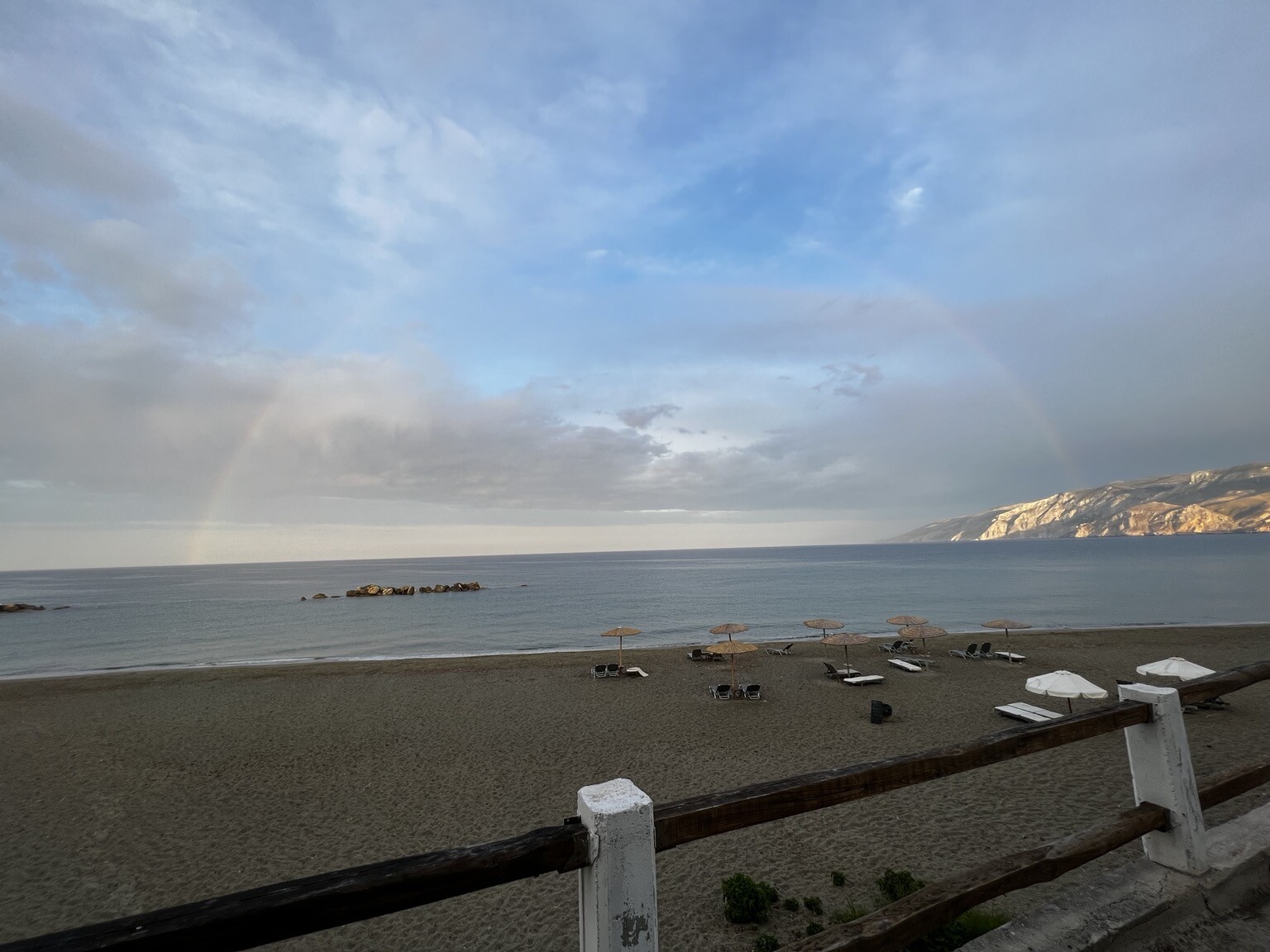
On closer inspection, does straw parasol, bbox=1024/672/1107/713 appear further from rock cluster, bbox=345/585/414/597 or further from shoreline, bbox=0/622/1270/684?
rock cluster, bbox=345/585/414/597

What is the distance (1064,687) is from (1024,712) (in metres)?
1.40

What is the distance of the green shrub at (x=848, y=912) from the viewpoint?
235 inches

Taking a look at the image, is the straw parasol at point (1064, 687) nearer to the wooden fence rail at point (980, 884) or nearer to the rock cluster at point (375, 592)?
the wooden fence rail at point (980, 884)

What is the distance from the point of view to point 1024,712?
1419cm

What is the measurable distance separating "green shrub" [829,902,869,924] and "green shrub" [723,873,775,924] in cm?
72

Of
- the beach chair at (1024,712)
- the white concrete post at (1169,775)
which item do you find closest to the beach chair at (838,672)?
the beach chair at (1024,712)

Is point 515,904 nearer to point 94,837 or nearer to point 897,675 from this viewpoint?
point 94,837

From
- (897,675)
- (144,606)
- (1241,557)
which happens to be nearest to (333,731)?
(897,675)

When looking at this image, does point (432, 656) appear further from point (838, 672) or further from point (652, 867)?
point (652, 867)

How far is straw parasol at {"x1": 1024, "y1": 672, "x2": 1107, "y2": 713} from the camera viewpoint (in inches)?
507

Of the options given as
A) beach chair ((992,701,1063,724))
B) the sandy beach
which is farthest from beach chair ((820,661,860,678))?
beach chair ((992,701,1063,724))

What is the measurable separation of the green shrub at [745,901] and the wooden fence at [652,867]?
440 cm

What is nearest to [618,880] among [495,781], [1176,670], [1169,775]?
[1169,775]

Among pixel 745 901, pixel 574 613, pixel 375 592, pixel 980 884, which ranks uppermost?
pixel 375 592
